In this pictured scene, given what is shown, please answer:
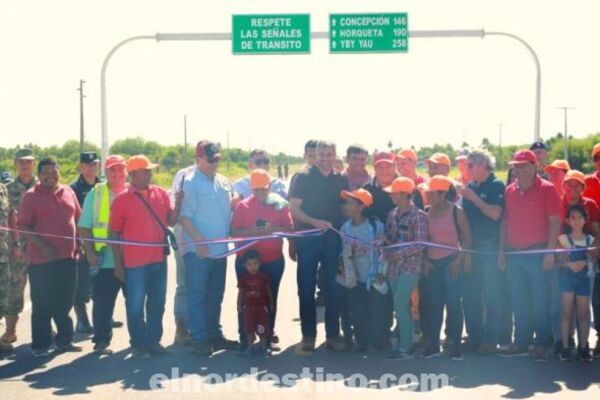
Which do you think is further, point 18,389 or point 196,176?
point 196,176

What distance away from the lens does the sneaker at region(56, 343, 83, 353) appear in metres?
9.52

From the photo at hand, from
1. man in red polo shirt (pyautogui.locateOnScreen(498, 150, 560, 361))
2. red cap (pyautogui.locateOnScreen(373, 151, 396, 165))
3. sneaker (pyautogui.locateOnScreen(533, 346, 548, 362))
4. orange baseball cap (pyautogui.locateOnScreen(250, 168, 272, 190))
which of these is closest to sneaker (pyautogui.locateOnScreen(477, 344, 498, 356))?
man in red polo shirt (pyautogui.locateOnScreen(498, 150, 560, 361))

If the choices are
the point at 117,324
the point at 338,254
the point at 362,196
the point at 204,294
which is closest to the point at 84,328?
the point at 117,324

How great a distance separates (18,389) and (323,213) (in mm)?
3541

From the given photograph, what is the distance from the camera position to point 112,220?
9164 mm

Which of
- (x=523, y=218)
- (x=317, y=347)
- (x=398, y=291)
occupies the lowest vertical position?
(x=317, y=347)

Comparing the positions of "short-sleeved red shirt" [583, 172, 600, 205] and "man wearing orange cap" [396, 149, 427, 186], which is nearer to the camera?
"short-sleeved red shirt" [583, 172, 600, 205]

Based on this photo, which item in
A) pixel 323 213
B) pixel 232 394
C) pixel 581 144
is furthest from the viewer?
pixel 581 144

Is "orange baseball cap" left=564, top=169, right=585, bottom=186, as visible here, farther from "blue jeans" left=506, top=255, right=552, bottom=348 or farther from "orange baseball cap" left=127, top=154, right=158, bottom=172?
"orange baseball cap" left=127, top=154, right=158, bottom=172

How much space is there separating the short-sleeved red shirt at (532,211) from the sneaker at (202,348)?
3.27 m

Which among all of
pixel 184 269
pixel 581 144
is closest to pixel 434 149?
pixel 581 144

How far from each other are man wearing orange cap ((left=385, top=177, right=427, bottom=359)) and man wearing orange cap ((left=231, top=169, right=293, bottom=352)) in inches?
46.5

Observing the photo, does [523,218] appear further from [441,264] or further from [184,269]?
[184,269]

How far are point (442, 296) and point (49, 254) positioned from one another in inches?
161
